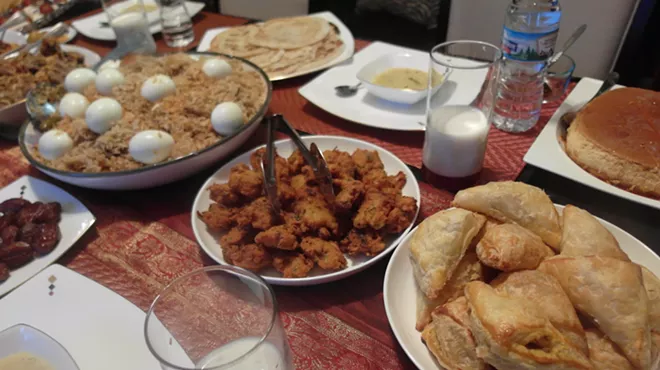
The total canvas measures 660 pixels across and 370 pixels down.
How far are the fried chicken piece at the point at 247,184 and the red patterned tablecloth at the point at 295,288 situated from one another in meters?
0.18

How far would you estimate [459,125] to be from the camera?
1198mm

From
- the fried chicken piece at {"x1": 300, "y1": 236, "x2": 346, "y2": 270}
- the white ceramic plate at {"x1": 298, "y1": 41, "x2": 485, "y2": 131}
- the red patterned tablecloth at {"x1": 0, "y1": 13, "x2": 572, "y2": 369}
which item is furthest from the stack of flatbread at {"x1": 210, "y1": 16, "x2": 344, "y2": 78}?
the fried chicken piece at {"x1": 300, "y1": 236, "x2": 346, "y2": 270}

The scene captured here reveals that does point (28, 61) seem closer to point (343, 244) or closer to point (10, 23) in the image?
point (10, 23)

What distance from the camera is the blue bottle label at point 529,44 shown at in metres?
1.30

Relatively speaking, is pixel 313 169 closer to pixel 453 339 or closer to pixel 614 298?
pixel 453 339

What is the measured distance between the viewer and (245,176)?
3.58 feet

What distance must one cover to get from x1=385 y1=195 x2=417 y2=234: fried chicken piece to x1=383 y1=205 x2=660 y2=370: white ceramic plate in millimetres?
71

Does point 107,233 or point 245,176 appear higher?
point 245,176

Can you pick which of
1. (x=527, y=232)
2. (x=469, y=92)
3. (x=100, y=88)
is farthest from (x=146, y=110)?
(x=527, y=232)

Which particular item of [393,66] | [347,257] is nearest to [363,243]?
[347,257]

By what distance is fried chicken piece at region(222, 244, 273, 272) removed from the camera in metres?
0.97

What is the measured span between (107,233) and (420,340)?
0.85m

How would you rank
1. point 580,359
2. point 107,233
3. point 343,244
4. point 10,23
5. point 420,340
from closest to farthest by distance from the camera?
1. point 580,359
2. point 420,340
3. point 343,244
4. point 107,233
5. point 10,23

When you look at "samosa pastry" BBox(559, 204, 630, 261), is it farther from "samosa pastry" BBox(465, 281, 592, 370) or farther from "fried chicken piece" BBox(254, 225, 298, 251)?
"fried chicken piece" BBox(254, 225, 298, 251)
